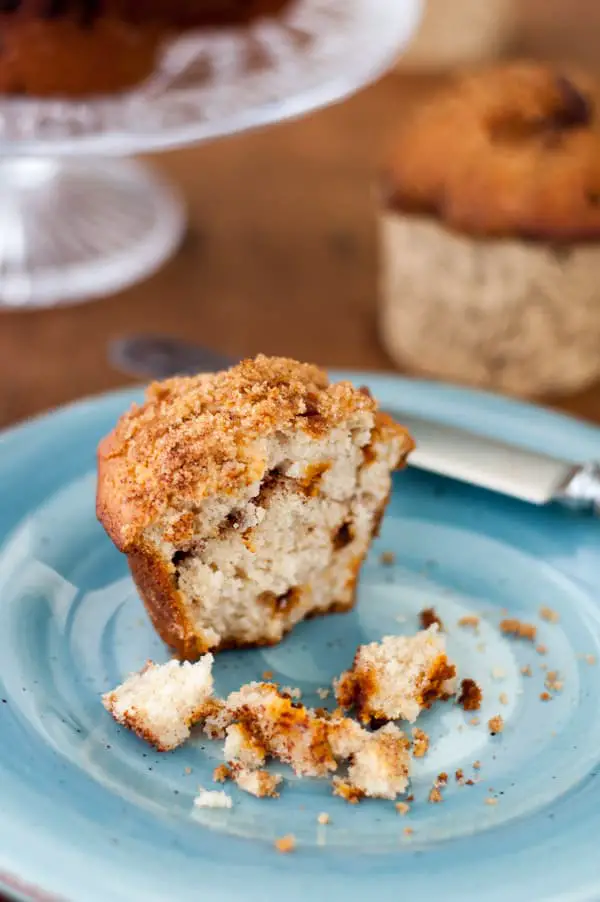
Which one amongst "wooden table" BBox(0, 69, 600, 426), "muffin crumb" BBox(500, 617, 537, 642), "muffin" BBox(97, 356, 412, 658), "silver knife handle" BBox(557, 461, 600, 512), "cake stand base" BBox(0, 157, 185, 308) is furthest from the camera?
"cake stand base" BBox(0, 157, 185, 308)

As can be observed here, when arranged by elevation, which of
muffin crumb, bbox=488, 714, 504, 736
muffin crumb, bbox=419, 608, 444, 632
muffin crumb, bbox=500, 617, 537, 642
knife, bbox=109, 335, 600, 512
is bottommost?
muffin crumb, bbox=419, 608, 444, 632

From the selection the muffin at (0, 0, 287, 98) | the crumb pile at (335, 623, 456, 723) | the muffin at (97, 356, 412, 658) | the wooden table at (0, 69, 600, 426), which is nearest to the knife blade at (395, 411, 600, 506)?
the muffin at (97, 356, 412, 658)

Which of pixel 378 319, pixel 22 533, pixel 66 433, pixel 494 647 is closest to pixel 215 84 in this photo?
pixel 378 319

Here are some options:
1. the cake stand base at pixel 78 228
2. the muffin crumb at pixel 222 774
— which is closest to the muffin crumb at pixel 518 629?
the muffin crumb at pixel 222 774

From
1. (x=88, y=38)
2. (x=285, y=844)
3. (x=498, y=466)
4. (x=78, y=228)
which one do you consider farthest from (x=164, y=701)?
(x=78, y=228)

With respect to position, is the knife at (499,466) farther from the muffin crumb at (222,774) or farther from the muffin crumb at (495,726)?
the muffin crumb at (222,774)

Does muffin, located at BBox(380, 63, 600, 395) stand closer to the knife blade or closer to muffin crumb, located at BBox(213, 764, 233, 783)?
the knife blade

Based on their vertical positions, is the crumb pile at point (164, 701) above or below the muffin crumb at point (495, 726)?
below
